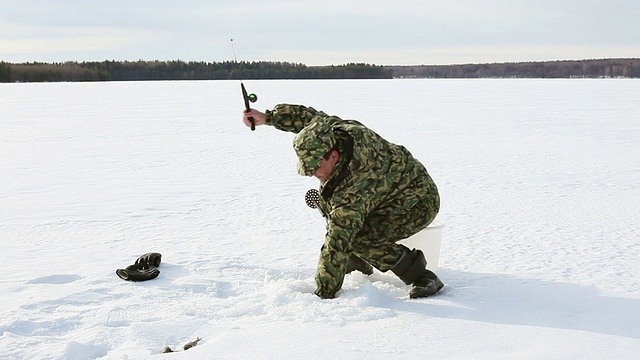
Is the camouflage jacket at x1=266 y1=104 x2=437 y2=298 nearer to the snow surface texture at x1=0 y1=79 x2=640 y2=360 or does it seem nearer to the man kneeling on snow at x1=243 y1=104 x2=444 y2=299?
the man kneeling on snow at x1=243 y1=104 x2=444 y2=299

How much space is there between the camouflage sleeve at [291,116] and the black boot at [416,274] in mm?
911

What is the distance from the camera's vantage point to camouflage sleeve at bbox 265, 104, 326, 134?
359 cm

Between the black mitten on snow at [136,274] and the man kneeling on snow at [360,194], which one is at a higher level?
the man kneeling on snow at [360,194]

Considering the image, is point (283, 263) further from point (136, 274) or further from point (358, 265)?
point (136, 274)

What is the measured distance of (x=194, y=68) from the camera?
→ 258 feet

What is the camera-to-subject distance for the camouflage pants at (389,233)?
11.1ft

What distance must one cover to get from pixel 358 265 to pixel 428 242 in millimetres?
435

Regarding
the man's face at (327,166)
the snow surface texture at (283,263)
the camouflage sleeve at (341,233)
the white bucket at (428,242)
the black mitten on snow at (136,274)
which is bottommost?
the snow surface texture at (283,263)

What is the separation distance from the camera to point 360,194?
3139 mm

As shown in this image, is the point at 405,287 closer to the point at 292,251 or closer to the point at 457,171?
the point at 292,251

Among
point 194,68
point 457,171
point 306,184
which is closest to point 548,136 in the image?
point 457,171

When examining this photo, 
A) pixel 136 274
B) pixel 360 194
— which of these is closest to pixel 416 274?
pixel 360 194

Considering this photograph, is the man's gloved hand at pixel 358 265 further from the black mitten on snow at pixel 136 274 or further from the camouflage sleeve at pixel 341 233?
the black mitten on snow at pixel 136 274

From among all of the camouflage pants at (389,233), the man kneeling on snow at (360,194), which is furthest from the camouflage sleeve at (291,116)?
the camouflage pants at (389,233)
